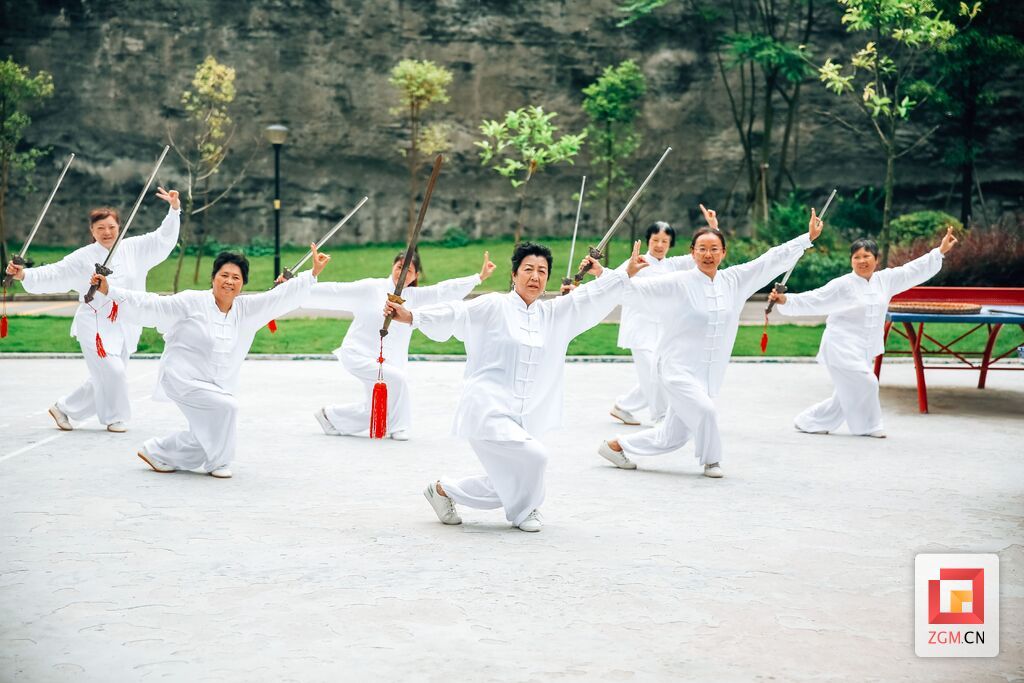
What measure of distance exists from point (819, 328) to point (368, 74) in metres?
15.1

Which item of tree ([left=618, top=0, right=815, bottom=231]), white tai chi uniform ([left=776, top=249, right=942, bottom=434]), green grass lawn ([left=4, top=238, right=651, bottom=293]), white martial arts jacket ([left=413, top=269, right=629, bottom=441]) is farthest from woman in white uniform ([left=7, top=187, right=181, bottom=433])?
tree ([left=618, top=0, right=815, bottom=231])

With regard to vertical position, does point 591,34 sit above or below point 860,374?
above

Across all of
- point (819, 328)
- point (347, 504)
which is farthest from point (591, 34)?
point (347, 504)

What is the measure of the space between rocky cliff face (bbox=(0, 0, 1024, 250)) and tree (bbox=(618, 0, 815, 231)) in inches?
18.5

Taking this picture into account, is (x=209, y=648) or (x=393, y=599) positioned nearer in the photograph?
(x=209, y=648)

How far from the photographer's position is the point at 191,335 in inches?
295

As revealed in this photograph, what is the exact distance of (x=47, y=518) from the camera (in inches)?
241

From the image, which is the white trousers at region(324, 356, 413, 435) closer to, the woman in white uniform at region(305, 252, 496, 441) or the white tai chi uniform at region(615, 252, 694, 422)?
the woman in white uniform at region(305, 252, 496, 441)

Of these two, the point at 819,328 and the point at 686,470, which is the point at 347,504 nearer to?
the point at 686,470

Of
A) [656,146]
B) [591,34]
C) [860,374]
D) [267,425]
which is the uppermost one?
[591,34]

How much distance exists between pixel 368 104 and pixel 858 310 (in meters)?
20.2

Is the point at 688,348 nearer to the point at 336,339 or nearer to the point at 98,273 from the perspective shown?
the point at 98,273

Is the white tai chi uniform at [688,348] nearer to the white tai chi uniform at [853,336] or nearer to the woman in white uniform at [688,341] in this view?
the woman in white uniform at [688,341]

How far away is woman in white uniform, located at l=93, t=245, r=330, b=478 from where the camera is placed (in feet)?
24.2
